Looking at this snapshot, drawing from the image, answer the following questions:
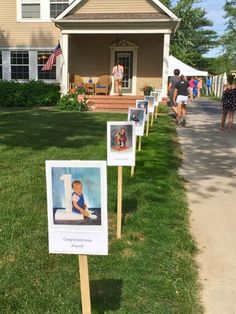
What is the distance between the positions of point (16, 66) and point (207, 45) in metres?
68.6

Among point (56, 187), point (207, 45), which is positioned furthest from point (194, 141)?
point (207, 45)

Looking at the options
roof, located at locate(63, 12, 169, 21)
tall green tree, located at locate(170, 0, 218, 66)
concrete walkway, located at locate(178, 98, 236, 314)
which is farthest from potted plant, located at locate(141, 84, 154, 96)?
tall green tree, located at locate(170, 0, 218, 66)

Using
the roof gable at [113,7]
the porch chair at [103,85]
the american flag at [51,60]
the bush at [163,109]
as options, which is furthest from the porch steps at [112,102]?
the roof gable at [113,7]

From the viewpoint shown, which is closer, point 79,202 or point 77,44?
point 79,202

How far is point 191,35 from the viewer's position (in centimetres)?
8325

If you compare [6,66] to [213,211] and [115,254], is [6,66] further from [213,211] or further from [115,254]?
[115,254]

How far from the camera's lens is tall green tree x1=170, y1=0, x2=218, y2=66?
7019 cm

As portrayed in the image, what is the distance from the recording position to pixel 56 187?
2945mm

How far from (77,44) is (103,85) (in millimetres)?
2649

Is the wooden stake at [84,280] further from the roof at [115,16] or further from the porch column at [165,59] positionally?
the roof at [115,16]

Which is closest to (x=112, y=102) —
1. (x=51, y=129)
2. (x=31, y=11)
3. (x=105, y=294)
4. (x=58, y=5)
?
(x=58, y=5)

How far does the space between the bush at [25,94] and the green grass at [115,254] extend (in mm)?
12673

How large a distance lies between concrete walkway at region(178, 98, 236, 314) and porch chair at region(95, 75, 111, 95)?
10158 millimetres

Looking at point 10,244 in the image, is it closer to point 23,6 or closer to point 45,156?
point 45,156
